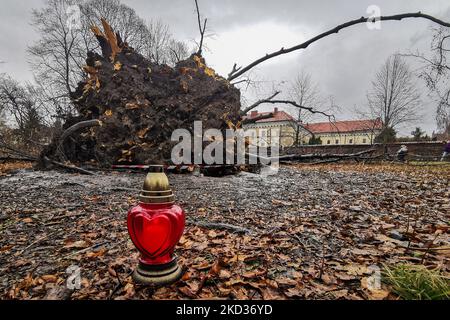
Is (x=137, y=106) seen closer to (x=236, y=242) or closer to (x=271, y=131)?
(x=236, y=242)

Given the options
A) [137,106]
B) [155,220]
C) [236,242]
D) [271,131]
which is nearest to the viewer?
[155,220]

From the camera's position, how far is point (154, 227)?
1157mm

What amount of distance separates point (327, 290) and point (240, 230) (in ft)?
3.55

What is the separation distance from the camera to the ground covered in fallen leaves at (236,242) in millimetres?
1442

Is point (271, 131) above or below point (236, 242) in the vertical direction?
above

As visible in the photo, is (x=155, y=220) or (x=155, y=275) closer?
(x=155, y=220)

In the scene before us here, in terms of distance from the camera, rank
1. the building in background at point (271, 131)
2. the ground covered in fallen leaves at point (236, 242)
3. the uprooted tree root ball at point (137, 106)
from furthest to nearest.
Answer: the building in background at point (271, 131), the uprooted tree root ball at point (137, 106), the ground covered in fallen leaves at point (236, 242)

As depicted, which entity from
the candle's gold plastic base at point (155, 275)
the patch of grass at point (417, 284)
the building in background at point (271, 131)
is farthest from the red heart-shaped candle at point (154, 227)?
the building in background at point (271, 131)

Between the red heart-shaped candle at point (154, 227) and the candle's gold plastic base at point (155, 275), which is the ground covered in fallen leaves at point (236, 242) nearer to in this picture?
the candle's gold plastic base at point (155, 275)

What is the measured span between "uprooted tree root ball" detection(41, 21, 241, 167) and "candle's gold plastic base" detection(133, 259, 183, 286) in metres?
4.98

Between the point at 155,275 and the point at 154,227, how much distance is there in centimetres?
31

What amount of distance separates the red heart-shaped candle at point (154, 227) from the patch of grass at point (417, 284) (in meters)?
1.23

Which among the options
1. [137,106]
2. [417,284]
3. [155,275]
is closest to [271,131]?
[137,106]

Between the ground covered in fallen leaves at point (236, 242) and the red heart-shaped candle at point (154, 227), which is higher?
the red heart-shaped candle at point (154, 227)
